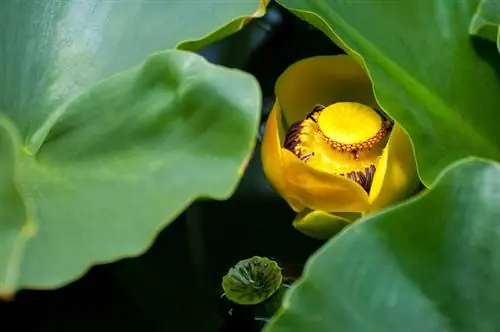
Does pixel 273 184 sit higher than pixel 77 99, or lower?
lower

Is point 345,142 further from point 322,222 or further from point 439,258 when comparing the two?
point 439,258

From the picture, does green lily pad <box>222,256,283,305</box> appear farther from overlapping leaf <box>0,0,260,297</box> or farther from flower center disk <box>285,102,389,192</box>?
overlapping leaf <box>0,0,260,297</box>

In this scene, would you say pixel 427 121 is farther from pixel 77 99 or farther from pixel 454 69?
pixel 77 99

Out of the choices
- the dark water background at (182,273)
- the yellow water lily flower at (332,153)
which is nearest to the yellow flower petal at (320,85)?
the yellow water lily flower at (332,153)

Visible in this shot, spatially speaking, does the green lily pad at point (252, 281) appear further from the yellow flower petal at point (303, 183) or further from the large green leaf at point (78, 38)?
the large green leaf at point (78, 38)

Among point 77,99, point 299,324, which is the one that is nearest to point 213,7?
point 77,99
